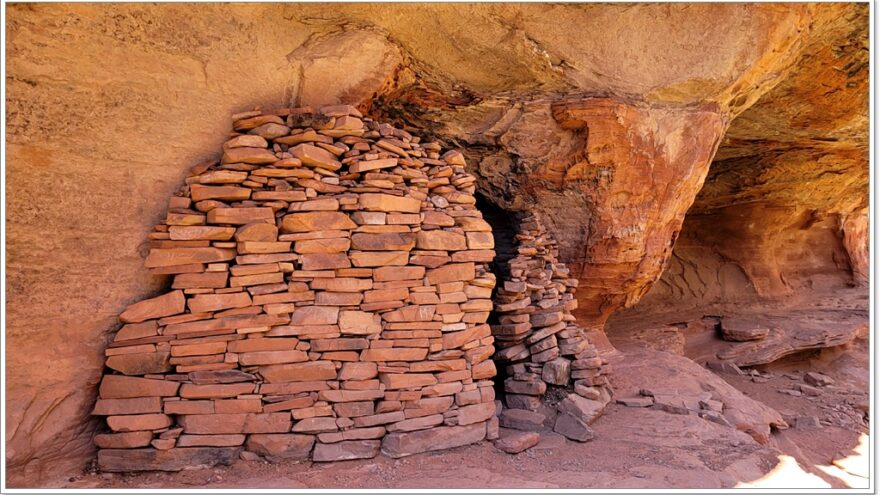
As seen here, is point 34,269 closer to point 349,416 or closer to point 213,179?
point 213,179

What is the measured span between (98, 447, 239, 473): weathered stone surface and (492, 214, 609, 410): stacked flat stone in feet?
7.97

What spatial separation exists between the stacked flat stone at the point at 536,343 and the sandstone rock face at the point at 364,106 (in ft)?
4.43

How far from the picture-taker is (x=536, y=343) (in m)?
4.81

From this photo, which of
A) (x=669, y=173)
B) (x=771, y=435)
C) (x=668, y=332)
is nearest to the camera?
(x=771, y=435)

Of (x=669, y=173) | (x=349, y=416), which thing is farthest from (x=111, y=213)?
(x=669, y=173)

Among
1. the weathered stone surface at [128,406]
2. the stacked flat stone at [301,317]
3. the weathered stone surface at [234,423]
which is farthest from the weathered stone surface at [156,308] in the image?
the weathered stone surface at [234,423]

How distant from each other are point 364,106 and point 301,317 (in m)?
2.03

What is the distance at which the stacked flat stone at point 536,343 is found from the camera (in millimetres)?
4656

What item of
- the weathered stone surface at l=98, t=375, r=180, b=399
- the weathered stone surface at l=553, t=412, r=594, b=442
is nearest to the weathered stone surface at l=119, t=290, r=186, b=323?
the weathered stone surface at l=98, t=375, r=180, b=399

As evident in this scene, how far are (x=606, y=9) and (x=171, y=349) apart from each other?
464 centimetres

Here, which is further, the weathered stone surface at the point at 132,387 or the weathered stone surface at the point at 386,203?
the weathered stone surface at the point at 386,203

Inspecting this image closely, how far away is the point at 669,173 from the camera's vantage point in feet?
19.1

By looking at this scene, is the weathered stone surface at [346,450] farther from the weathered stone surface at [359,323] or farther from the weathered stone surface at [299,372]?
the weathered stone surface at [359,323]

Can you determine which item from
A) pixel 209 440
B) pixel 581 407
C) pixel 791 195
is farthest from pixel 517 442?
pixel 791 195
